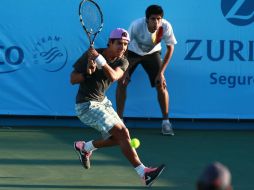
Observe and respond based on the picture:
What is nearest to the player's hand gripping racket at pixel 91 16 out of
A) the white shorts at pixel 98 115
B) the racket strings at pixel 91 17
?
the racket strings at pixel 91 17

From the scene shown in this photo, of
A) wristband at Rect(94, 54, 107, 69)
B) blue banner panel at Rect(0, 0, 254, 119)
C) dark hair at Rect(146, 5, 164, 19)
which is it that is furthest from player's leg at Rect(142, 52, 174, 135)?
wristband at Rect(94, 54, 107, 69)

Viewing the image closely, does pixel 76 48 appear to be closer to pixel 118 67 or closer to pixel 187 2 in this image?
pixel 187 2

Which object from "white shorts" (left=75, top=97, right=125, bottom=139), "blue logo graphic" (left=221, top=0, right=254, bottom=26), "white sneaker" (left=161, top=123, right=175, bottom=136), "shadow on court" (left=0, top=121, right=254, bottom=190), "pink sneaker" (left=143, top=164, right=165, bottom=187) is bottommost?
"white sneaker" (left=161, top=123, right=175, bottom=136)

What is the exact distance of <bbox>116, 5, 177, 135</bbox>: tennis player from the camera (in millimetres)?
7453

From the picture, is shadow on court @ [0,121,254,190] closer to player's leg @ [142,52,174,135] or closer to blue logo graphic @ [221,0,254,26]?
player's leg @ [142,52,174,135]

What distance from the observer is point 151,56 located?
766cm

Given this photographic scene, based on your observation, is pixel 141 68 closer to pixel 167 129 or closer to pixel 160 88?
pixel 160 88

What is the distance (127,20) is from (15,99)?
70.6 inches

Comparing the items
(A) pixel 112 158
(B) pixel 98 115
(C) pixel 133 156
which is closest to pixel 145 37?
(A) pixel 112 158

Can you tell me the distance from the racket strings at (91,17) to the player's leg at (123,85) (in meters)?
2.55

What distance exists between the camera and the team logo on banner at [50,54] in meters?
7.91

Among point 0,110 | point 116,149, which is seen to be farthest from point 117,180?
point 0,110

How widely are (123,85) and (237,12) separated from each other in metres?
1.83

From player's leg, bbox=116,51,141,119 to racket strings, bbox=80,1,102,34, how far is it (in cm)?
255
